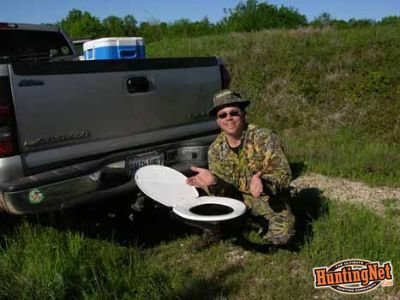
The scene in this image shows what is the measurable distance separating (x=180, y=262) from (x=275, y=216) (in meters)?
0.77

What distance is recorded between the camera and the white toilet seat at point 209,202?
2.91 metres

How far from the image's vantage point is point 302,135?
25.8 ft

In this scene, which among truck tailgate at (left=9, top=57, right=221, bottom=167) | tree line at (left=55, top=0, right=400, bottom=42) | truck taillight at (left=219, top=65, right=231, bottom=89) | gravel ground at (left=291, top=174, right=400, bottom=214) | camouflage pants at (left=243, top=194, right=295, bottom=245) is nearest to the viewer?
truck tailgate at (left=9, top=57, right=221, bottom=167)

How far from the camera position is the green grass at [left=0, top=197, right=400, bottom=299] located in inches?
109

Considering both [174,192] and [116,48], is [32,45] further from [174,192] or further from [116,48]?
[174,192]

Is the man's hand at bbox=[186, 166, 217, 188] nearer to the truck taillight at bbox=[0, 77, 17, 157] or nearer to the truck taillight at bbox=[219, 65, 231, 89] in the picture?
the truck taillight at bbox=[219, 65, 231, 89]

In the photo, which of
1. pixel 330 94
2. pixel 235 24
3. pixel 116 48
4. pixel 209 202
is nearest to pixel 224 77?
pixel 116 48

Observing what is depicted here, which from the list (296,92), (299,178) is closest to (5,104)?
(299,178)

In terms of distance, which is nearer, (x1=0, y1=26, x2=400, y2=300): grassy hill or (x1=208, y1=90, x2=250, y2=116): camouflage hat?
(x1=0, y1=26, x2=400, y2=300): grassy hill

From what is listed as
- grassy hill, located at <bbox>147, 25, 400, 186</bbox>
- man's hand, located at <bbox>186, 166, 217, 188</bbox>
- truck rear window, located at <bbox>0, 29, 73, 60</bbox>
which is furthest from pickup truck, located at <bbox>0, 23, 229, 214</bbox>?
grassy hill, located at <bbox>147, 25, 400, 186</bbox>

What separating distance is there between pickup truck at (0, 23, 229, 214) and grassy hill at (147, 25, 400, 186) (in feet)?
7.83

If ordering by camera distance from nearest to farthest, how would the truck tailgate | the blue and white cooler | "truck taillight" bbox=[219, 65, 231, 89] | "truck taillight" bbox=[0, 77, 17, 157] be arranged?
"truck taillight" bbox=[0, 77, 17, 157], the truck tailgate, "truck taillight" bbox=[219, 65, 231, 89], the blue and white cooler

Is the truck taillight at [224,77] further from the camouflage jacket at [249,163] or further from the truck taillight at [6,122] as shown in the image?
the truck taillight at [6,122]

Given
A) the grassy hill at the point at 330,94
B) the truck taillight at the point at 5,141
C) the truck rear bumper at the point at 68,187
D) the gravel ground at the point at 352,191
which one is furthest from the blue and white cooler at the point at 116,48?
the grassy hill at the point at 330,94
